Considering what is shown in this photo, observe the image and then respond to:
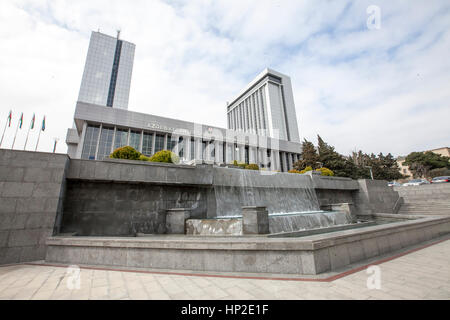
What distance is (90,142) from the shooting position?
124 ft

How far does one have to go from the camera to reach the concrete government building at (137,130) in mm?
38781

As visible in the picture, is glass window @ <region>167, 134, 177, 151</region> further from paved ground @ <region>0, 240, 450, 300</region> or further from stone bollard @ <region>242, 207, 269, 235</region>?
paved ground @ <region>0, 240, 450, 300</region>

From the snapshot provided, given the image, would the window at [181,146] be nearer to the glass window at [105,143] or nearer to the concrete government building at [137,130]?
the concrete government building at [137,130]

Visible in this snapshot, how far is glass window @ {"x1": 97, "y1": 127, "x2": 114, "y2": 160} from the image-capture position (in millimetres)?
38219

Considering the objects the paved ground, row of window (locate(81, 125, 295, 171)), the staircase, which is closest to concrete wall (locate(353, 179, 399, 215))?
the staircase

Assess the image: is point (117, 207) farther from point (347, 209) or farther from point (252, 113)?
point (252, 113)

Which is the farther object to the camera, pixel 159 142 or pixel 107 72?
pixel 107 72

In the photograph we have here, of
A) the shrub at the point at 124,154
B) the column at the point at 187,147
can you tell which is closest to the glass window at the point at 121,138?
the column at the point at 187,147

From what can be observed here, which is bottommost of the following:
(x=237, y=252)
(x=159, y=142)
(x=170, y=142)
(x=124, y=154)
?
(x=237, y=252)

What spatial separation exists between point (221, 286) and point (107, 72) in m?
86.4

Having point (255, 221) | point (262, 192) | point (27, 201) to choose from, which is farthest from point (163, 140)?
point (255, 221)

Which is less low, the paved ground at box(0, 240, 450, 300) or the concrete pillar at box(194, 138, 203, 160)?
the concrete pillar at box(194, 138, 203, 160)
